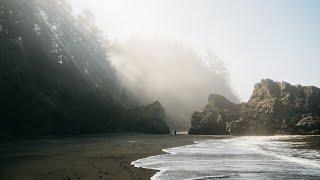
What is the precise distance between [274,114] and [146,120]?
2674 centimetres

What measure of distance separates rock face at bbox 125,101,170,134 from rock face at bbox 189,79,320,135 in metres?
7.82

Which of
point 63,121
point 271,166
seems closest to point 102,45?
point 63,121

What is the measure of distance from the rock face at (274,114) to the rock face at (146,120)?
7.82 m

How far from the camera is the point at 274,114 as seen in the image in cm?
7531

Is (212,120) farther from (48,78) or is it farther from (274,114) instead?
(48,78)

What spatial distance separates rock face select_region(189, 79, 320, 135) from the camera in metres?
72.3

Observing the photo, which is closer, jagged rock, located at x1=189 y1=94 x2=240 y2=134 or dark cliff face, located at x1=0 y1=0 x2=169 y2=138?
dark cliff face, located at x1=0 y1=0 x2=169 y2=138

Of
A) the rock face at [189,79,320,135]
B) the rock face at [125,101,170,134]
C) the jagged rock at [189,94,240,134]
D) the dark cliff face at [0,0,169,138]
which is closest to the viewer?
the dark cliff face at [0,0,169,138]

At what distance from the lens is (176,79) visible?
518 ft

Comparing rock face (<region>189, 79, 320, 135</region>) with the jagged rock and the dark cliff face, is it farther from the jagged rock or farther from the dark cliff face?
the dark cliff face

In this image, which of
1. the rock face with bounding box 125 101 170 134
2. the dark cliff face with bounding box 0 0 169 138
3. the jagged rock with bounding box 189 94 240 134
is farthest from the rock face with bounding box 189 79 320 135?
the dark cliff face with bounding box 0 0 169 138

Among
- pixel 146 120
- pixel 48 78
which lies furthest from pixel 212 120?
pixel 48 78

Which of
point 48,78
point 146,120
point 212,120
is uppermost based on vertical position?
point 48,78

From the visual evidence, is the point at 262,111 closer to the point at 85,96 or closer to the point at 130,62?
the point at 85,96
